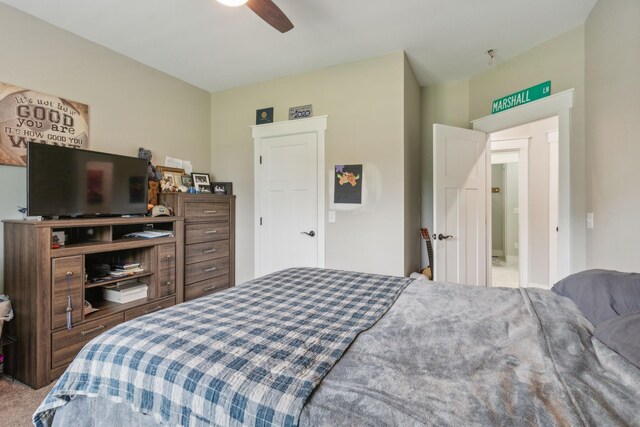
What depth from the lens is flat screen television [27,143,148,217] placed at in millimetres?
2068

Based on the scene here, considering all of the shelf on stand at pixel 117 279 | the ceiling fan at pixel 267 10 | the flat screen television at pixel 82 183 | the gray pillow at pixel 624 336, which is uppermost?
the ceiling fan at pixel 267 10

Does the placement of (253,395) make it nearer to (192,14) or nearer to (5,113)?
(192,14)

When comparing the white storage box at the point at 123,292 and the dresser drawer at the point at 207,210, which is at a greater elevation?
the dresser drawer at the point at 207,210

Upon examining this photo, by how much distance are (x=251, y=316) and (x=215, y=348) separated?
0.29 m

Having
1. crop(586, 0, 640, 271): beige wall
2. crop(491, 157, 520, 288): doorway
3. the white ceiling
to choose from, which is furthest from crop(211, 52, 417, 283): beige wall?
crop(491, 157, 520, 288): doorway

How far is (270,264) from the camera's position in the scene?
11.7ft

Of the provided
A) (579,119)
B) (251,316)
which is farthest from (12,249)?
(579,119)

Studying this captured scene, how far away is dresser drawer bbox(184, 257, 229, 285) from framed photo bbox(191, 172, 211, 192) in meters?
0.85

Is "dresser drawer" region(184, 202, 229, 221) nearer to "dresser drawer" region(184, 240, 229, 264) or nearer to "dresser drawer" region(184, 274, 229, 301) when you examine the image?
"dresser drawer" region(184, 240, 229, 264)

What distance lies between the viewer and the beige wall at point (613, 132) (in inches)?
69.2

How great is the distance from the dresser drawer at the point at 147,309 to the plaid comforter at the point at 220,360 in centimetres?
148

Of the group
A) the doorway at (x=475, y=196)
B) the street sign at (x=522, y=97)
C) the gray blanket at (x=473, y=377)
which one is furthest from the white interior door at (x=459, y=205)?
the gray blanket at (x=473, y=377)

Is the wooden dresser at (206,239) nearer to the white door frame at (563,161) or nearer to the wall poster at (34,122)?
the wall poster at (34,122)

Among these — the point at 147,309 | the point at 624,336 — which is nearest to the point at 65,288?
the point at 147,309
